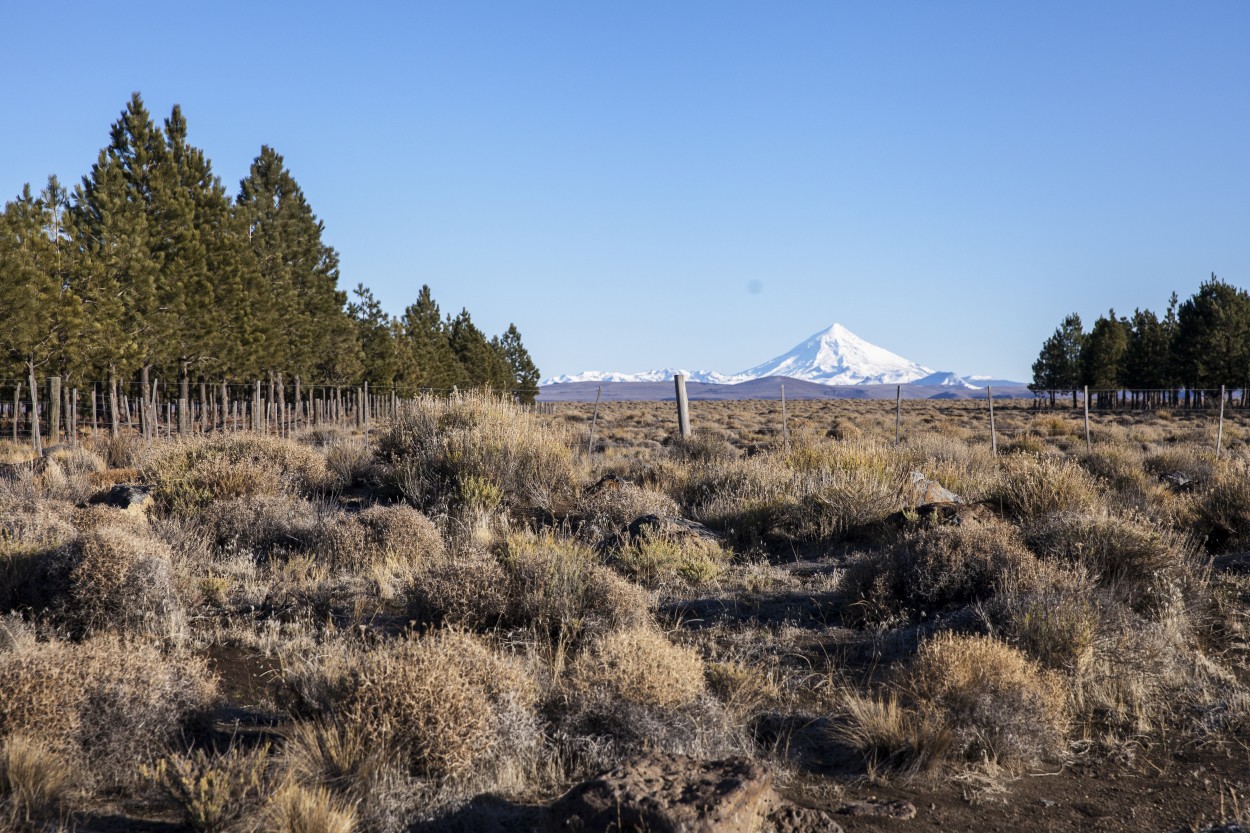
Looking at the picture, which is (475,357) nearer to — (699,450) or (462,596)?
(699,450)

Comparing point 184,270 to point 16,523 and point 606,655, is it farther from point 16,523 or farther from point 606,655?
point 606,655

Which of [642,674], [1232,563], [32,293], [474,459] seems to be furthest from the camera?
[32,293]

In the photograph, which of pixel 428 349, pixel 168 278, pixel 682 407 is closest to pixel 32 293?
pixel 168 278

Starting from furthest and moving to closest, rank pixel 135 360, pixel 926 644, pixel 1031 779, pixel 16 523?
1. pixel 135 360
2. pixel 16 523
3. pixel 926 644
4. pixel 1031 779

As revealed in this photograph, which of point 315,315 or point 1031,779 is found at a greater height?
point 315,315

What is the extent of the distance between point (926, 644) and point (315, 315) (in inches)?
1595

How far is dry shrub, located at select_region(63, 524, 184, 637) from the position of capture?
639 cm

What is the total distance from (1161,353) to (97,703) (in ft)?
219

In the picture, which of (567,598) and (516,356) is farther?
(516,356)

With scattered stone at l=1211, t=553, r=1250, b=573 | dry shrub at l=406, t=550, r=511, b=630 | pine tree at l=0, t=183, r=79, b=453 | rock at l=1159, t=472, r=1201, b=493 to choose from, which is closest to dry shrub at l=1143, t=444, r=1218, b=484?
rock at l=1159, t=472, r=1201, b=493

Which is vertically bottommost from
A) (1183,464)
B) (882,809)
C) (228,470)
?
(882,809)

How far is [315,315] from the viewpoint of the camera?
42.2m

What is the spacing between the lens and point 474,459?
38.8ft

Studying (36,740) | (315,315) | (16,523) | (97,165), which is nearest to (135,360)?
(97,165)
